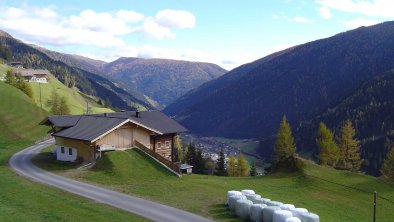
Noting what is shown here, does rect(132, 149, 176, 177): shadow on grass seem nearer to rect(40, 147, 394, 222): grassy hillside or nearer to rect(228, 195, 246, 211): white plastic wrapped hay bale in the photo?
rect(40, 147, 394, 222): grassy hillside

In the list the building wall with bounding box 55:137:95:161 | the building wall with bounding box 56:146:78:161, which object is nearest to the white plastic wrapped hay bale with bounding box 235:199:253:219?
the building wall with bounding box 55:137:95:161

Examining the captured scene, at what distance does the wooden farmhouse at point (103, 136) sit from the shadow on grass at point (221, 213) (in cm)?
1661

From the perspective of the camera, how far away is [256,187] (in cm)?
5009

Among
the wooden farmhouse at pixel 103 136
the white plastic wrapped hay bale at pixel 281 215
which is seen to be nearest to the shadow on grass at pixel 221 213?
the white plastic wrapped hay bale at pixel 281 215

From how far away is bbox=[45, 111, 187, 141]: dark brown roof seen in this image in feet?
191

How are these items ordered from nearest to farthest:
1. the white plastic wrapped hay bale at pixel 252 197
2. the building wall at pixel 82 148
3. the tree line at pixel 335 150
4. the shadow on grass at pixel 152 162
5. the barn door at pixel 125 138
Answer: the white plastic wrapped hay bale at pixel 252 197 < the shadow on grass at pixel 152 162 < the building wall at pixel 82 148 < the barn door at pixel 125 138 < the tree line at pixel 335 150

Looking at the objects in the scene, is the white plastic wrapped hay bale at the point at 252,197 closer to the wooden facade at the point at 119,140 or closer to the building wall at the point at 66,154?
the wooden facade at the point at 119,140

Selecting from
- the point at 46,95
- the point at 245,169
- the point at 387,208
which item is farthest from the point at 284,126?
the point at 46,95

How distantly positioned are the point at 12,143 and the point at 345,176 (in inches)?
2404

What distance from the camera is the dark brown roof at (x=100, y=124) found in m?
58.2

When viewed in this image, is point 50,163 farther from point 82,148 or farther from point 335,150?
A: point 335,150

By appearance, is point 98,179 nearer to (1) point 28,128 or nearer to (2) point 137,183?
(2) point 137,183

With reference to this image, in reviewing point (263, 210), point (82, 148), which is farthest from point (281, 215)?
point (82, 148)

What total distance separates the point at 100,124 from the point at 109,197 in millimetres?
22842
